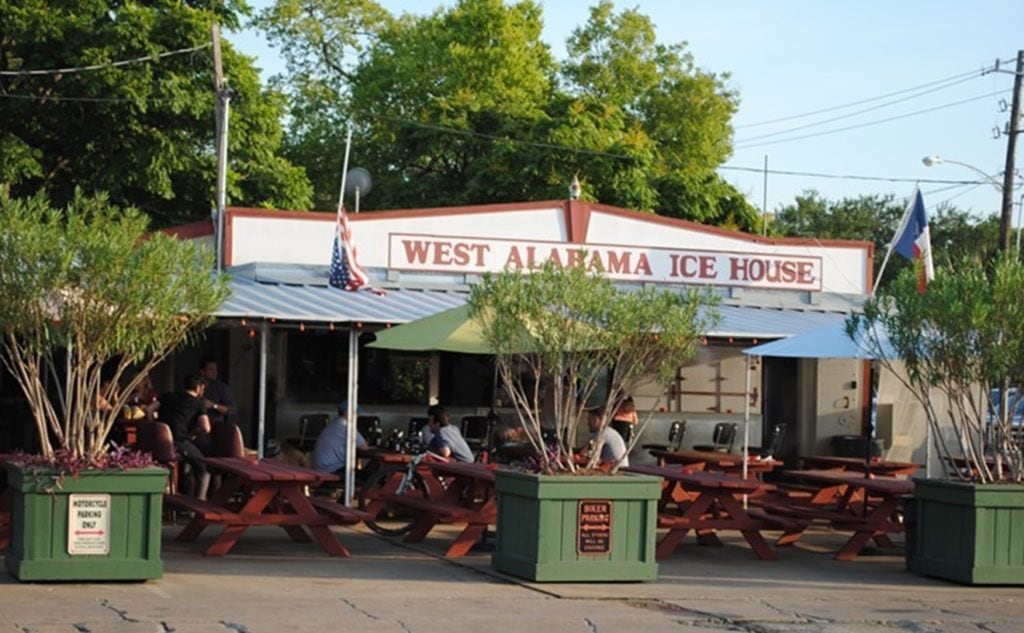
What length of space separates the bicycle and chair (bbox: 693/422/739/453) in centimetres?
650

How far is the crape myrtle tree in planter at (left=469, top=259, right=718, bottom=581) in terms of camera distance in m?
11.8

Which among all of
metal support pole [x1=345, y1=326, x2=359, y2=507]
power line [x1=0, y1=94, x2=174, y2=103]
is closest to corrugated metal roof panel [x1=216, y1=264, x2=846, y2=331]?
metal support pole [x1=345, y1=326, x2=359, y2=507]

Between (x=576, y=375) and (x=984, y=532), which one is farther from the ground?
(x=576, y=375)

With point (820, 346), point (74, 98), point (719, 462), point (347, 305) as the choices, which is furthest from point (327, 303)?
point (74, 98)

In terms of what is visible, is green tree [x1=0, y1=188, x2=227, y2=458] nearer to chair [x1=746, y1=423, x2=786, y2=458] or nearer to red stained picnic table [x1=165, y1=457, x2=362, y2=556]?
red stained picnic table [x1=165, y1=457, x2=362, y2=556]

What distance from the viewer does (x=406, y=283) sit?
19859 mm

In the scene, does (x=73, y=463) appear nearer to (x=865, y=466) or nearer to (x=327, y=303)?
(x=327, y=303)

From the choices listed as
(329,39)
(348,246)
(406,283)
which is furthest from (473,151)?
(348,246)

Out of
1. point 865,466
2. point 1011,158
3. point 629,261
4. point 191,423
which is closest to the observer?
point 191,423

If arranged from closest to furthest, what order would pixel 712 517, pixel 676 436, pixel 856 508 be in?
pixel 712 517, pixel 856 508, pixel 676 436

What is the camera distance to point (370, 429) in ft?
66.6

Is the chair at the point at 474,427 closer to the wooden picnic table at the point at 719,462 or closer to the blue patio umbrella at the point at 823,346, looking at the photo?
the wooden picnic table at the point at 719,462

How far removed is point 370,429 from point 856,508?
6695mm

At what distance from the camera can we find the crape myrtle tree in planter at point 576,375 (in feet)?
38.8
